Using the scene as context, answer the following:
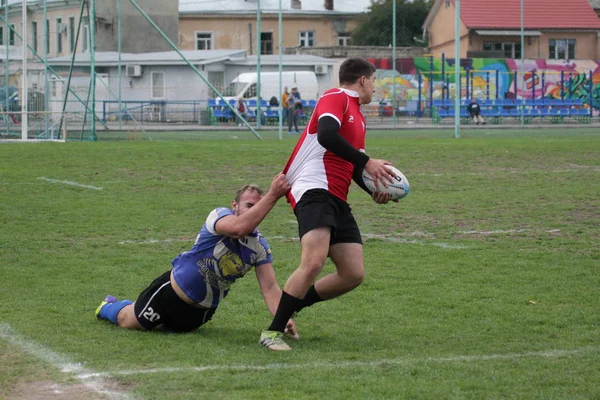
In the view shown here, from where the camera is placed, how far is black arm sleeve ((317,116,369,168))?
565 centimetres

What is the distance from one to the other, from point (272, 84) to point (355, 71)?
39.6m

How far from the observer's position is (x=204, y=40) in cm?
6203

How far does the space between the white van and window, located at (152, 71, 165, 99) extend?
Answer: 305 centimetres

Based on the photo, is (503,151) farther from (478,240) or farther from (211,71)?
(211,71)

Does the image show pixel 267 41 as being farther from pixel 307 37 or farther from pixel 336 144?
pixel 336 144

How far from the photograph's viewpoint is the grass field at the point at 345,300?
4.96 metres

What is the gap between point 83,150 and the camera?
920 inches

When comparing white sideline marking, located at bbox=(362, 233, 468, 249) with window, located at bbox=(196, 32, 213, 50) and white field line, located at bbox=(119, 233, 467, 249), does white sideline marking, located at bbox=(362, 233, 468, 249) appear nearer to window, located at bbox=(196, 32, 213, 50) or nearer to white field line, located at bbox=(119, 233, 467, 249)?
white field line, located at bbox=(119, 233, 467, 249)

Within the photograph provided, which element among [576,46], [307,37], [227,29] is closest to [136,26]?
[227,29]

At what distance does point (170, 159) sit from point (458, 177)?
6.51 meters

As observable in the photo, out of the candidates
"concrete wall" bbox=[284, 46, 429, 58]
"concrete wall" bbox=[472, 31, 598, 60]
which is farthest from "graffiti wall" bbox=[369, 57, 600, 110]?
"concrete wall" bbox=[284, 46, 429, 58]

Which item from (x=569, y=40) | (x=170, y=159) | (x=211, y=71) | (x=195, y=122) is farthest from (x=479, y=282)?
(x=569, y=40)

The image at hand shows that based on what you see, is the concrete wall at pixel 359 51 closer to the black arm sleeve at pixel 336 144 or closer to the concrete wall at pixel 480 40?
Answer: the concrete wall at pixel 480 40

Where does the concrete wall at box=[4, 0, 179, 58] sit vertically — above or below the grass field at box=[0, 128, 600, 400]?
above
